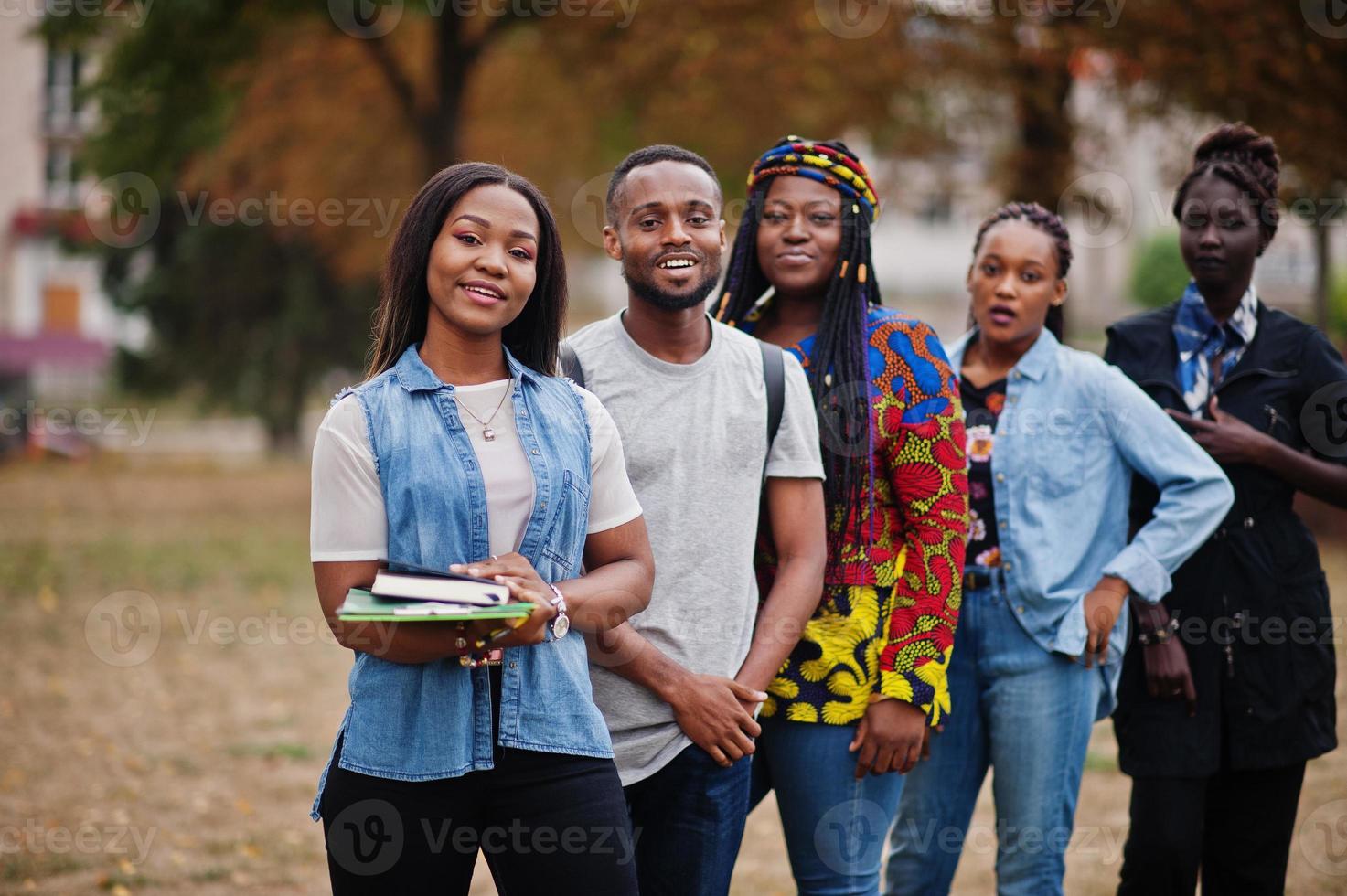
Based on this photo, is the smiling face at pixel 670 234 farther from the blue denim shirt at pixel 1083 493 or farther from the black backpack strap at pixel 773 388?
the blue denim shirt at pixel 1083 493

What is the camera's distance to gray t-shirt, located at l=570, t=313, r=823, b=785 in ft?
9.65

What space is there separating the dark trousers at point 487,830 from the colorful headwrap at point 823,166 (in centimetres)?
162

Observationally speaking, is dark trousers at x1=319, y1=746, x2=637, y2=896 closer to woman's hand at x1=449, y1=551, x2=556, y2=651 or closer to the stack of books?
woman's hand at x1=449, y1=551, x2=556, y2=651

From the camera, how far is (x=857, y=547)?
3.27 meters

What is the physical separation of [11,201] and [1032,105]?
3512cm

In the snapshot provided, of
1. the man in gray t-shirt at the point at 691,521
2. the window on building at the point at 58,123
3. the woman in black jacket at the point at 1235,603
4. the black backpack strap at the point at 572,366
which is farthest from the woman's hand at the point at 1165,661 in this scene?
the window on building at the point at 58,123

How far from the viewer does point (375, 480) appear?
98.5 inches

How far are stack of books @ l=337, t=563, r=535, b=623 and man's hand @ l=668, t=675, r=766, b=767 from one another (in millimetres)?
659

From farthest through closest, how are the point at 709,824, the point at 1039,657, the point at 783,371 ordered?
the point at 1039,657, the point at 783,371, the point at 709,824

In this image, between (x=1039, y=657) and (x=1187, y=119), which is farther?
(x=1187, y=119)

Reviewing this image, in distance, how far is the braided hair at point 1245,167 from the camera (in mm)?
3889

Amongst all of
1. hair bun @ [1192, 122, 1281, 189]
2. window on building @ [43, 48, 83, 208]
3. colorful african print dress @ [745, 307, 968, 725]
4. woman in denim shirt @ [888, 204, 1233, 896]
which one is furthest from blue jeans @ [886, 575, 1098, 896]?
window on building @ [43, 48, 83, 208]

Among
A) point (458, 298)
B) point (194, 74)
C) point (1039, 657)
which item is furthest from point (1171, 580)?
point (194, 74)

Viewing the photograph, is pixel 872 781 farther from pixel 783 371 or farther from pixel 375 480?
pixel 375 480
